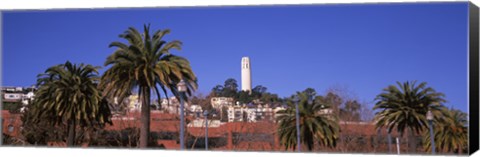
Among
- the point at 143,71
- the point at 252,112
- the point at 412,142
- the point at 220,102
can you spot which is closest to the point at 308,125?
the point at 252,112

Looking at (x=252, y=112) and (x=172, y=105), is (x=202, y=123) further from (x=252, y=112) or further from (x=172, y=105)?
(x=252, y=112)

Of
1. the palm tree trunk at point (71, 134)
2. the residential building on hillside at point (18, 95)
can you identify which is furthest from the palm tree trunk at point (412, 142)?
the residential building on hillside at point (18, 95)

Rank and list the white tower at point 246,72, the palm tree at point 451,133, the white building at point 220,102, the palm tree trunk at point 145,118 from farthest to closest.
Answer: the palm tree trunk at point 145,118 < the white building at point 220,102 < the white tower at point 246,72 < the palm tree at point 451,133

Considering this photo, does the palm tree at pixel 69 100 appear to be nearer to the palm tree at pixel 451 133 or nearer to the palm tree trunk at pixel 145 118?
the palm tree trunk at pixel 145 118

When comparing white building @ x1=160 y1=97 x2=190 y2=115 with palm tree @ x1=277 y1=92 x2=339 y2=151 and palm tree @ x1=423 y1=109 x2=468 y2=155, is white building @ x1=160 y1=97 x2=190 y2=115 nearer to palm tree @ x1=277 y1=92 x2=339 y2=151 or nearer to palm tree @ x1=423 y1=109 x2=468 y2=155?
palm tree @ x1=277 y1=92 x2=339 y2=151

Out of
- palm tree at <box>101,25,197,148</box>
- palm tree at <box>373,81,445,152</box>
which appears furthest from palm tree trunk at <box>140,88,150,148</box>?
palm tree at <box>373,81,445,152</box>

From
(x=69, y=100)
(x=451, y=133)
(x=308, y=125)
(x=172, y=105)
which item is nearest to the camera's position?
(x=451, y=133)
